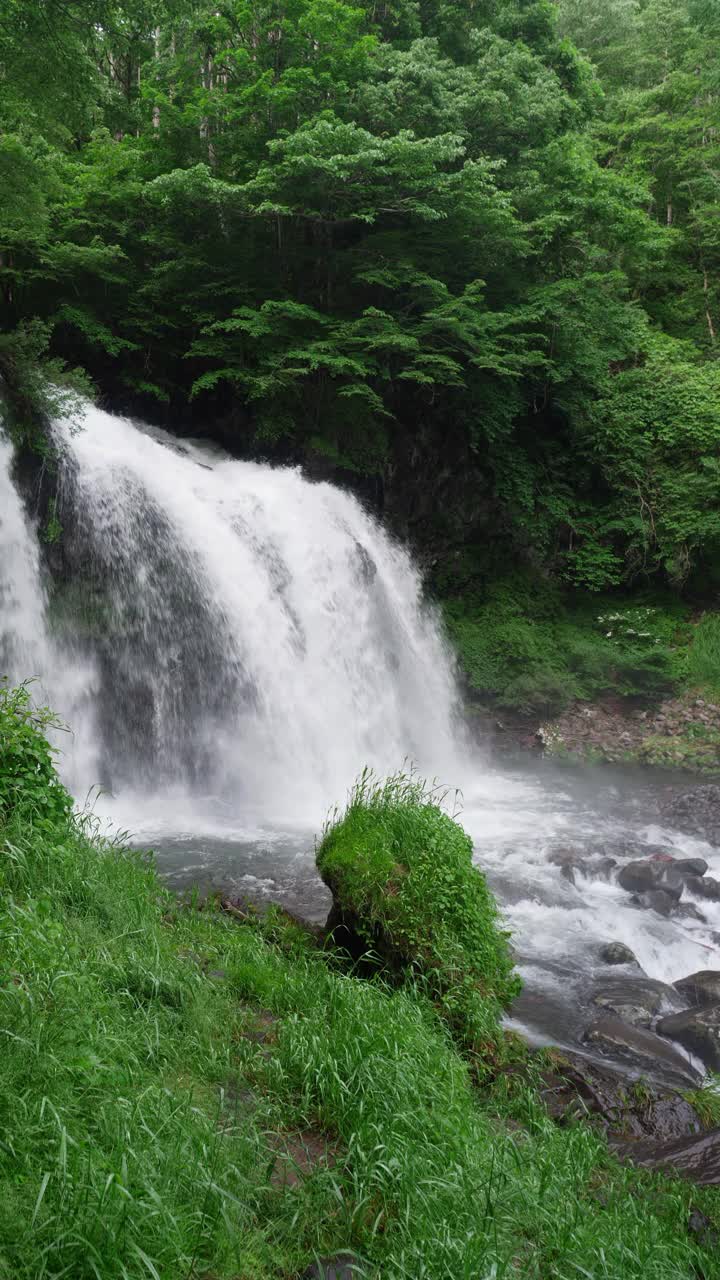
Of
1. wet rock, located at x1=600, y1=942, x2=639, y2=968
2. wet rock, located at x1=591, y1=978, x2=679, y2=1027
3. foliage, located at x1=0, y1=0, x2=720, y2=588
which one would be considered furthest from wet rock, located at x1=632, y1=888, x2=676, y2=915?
foliage, located at x1=0, y1=0, x2=720, y2=588

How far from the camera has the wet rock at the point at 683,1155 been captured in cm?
364

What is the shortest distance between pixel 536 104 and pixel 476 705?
10112 millimetres

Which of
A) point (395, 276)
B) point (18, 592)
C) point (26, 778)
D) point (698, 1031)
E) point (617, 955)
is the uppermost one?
point (395, 276)

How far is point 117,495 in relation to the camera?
939 centimetres

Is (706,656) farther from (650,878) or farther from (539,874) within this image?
(539,874)

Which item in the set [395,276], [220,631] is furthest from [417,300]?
[220,631]

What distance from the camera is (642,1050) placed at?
4938 millimetres

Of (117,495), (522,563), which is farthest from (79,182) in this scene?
(522,563)

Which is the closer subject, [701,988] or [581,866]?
[701,988]

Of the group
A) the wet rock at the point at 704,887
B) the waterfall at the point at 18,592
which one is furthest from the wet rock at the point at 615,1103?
the waterfall at the point at 18,592

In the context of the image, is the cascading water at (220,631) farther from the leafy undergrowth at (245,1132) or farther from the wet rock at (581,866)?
the leafy undergrowth at (245,1132)

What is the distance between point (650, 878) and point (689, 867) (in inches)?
21.6

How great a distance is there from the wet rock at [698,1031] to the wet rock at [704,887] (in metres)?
2.35

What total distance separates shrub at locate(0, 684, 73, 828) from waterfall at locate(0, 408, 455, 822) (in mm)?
4092
